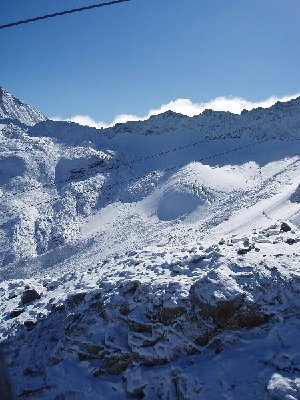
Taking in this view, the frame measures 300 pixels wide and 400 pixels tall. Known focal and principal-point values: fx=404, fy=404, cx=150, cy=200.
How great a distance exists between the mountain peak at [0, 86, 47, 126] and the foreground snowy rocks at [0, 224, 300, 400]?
2261 inches

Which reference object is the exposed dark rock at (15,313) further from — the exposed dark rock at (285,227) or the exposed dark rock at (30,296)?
the exposed dark rock at (285,227)

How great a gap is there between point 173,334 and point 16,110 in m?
65.0

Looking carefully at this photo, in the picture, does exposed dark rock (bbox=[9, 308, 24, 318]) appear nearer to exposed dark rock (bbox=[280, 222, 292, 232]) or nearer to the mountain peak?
exposed dark rock (bbox=[280, 222, 292, 232])

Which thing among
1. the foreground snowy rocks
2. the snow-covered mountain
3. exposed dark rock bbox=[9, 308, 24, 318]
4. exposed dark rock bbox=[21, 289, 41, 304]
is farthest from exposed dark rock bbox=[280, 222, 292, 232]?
exposed dark rock bbox=[9, 308, 24, 318]

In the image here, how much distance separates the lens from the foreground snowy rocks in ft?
27.1

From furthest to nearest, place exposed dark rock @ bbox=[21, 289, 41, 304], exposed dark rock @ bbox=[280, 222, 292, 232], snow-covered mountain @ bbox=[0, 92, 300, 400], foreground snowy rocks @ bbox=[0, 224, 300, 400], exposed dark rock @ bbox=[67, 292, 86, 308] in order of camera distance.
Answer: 1. exposed dark rock @ bbox=[280, 222, 292, 232]
2. exposed dark rock @ bbox=[21, 289, 41, 304]
3. exposed dark rock @ bbox=[67, 292, 86, 308]
4. snow-covered mountain @ bbox=[0, 92, 300, 400]
5. foreground snowy rocks @ bbox=[0, 224, 300, 400]

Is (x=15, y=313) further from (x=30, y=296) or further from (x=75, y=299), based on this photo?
(x=75, y=299)

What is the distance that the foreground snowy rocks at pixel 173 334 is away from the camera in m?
8.25

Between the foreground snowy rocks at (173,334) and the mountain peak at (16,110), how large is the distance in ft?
188

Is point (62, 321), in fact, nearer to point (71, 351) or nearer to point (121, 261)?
point (71, 351)

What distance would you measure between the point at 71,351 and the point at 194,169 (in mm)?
29370

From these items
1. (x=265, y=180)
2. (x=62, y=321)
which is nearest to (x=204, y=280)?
(x=62, y=321)

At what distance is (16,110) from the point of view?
67.4 meters

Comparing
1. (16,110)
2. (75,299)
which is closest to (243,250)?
(75,299)
